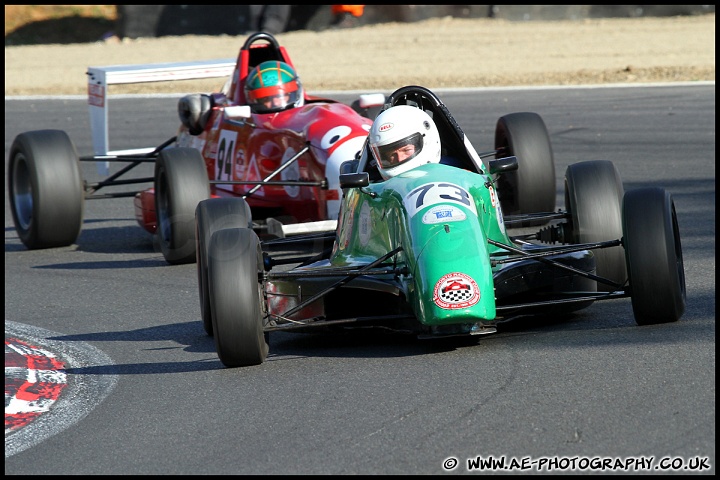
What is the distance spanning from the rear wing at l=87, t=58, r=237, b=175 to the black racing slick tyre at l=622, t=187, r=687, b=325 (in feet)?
20.6

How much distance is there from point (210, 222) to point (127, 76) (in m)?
4.93

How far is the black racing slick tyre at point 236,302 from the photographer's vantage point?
21.1ft

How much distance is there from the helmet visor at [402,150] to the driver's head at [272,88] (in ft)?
13.3

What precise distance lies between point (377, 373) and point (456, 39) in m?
22.8

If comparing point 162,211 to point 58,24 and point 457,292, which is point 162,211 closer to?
point 457,292

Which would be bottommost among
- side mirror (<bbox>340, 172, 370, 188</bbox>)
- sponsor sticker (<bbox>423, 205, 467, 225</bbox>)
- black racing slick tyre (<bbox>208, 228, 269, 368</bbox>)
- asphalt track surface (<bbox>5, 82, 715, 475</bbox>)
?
asphalt track surface (<bbox>5, 82, 715, 475</bbox>)

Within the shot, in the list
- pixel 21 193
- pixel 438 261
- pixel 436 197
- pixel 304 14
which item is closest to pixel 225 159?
pixel 21 193

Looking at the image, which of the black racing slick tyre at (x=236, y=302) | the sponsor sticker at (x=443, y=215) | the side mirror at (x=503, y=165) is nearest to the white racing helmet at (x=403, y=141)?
the side mirror at (x=503, y=165)

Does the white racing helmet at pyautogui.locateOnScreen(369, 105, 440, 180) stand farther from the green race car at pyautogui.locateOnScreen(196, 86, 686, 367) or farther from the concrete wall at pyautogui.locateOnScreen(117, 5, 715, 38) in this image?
the concrete wall at pyautogui.locateOnScreen(117, 5, 715, 38)

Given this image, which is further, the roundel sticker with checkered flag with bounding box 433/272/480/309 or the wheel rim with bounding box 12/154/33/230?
the wheel rim with bounding box 12/154/33/230

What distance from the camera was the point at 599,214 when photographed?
7.68m

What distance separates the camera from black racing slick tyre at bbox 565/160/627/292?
762 centimetres

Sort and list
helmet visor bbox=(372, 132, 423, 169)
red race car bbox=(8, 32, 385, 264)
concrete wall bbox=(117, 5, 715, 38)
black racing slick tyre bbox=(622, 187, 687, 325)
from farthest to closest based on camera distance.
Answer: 1. concrete wall bbox=(117, 5, 715, 38)
2. red race car bbox=(8, 32, 385, 264)
3. helmet visor bbox=(372, 132, 423, 169)
4. black racing slick tyre bbox=(622, 187, 687, 325)

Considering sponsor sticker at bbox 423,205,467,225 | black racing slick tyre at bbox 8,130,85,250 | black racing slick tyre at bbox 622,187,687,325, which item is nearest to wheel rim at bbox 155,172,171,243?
black racing slick tyre at bbox 8,130,85,250
